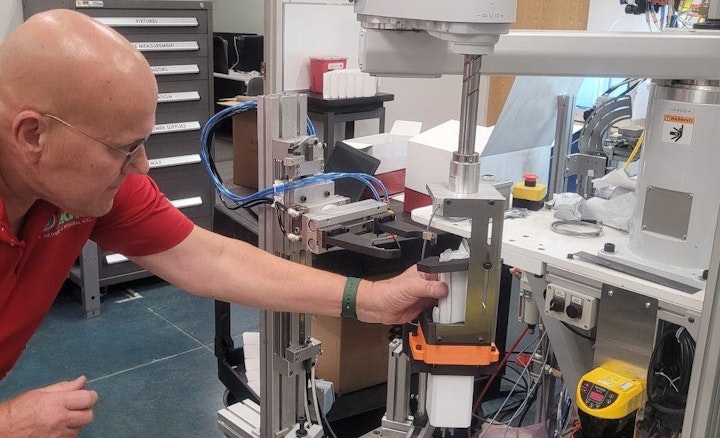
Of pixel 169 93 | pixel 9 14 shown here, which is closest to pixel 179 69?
pixel 169 93

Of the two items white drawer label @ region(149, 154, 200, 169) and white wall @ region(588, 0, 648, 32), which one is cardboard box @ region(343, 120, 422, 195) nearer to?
white drawer label @ region(149, 154, 200, 169)

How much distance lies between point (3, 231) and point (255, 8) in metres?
6.43

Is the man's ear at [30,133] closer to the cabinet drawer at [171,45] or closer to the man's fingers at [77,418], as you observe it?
the man's fingers at [77,418]

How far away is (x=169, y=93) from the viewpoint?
3.17 metres

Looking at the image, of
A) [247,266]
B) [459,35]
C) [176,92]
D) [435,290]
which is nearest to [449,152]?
[247,266]

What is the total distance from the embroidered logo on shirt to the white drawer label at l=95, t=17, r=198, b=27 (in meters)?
1.77

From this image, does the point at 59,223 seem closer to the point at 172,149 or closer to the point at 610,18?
the point at 172,149

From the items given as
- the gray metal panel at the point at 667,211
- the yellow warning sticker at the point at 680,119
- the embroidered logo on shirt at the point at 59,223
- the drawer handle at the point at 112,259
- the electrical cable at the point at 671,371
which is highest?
the yellow warning sticker at the point at 680,119

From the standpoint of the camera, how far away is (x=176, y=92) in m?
3.20

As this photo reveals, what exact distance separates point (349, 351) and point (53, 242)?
1082 millimetres

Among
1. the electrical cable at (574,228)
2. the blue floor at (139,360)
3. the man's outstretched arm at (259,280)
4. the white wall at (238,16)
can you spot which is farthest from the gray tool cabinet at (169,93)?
the white wall at (238,16)

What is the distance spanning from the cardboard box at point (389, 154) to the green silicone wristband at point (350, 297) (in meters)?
0.71

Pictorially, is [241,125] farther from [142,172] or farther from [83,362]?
[142,172]

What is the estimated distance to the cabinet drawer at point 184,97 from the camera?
125 inches
